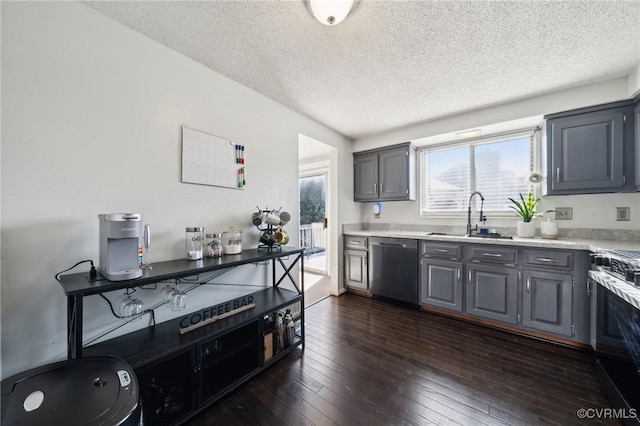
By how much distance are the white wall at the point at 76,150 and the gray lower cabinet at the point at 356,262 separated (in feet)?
7.00

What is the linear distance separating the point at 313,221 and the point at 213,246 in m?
3.73

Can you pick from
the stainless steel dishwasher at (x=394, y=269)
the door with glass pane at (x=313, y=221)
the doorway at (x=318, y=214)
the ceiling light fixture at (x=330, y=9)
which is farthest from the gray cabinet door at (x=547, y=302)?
the door with glass pane at (x=313, y=221)

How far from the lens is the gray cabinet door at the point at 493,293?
238cm

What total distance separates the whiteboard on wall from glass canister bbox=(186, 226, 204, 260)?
415 mm

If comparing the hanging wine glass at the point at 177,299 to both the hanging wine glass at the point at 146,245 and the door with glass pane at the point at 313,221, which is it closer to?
A: the hanging wine glass at the point at 146,245

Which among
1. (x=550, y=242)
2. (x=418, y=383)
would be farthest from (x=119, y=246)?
(x=550, y=242)

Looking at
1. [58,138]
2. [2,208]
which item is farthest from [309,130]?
[2,208]

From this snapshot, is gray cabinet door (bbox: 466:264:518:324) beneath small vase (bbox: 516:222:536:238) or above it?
beneath

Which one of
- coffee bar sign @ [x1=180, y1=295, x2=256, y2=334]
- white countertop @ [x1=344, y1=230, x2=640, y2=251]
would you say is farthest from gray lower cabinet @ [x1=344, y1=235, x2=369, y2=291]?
coffee bar sign @ [x1=180, y1=295, x2=256, y2=334]

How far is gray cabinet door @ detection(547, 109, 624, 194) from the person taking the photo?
6.98 ft

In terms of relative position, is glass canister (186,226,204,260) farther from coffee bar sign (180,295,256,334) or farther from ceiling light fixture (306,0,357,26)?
ceiling light fixture (306,0,357,26)

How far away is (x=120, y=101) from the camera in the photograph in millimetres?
1523

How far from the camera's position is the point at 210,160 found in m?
1.98

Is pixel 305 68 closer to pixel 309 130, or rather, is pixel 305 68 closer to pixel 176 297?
pixel 309 130
